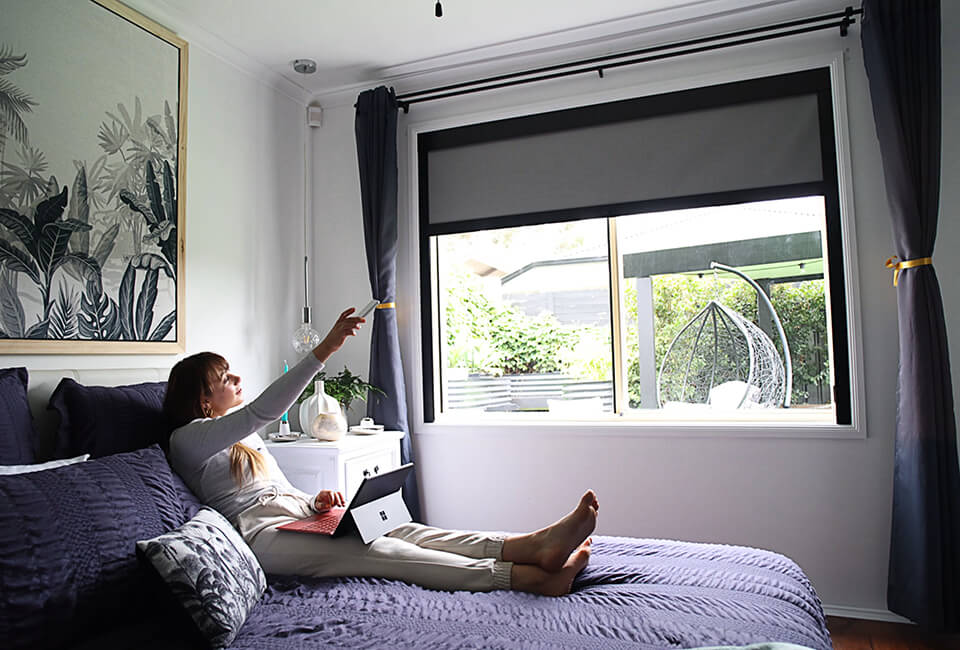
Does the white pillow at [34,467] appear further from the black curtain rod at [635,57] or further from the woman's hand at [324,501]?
the black curtain rod at [635,57]

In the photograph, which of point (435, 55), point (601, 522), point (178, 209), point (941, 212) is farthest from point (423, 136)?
point (941, 212)

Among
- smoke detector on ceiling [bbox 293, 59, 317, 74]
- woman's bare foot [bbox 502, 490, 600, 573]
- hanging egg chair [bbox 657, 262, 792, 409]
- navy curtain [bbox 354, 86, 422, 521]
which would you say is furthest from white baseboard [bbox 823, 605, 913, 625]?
smoke detector on ceiling [bbox 293, 59, 317, 74]

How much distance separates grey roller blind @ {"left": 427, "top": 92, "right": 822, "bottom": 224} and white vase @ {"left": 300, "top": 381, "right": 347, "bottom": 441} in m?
1.08

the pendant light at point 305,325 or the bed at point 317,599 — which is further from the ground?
the pendant light at point 305,325

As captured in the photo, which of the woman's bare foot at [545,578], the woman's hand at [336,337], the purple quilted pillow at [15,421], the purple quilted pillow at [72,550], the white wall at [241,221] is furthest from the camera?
the white wall at [241,221]

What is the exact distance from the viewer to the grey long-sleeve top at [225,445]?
2.05 meters

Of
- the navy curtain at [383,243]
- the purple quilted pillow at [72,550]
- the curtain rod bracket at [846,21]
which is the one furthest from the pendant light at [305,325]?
the curtain rod bracket at [846,21]

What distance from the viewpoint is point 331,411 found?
2943mm

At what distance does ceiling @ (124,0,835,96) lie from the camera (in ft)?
9.04

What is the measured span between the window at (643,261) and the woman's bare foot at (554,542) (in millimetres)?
1373

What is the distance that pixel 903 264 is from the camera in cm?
255

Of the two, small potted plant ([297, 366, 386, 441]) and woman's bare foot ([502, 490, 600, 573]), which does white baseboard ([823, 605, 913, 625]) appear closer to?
woman's bare foot ([502, 490, 600, 573])

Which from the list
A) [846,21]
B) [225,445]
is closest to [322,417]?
[225,445]

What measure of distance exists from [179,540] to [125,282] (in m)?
1.27
